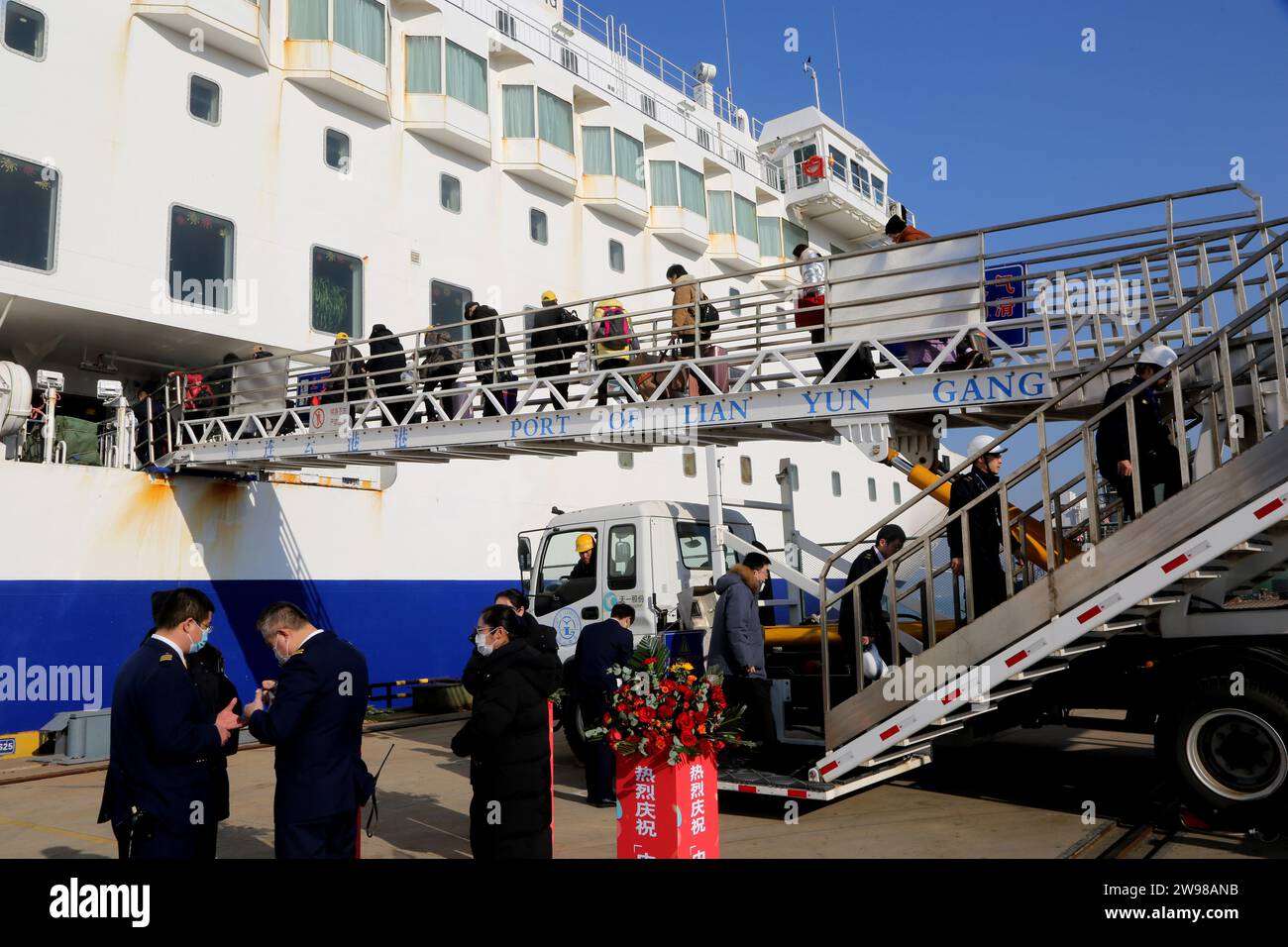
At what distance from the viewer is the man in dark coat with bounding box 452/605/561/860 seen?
537 centimetres

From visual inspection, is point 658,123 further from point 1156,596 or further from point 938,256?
point 1156,596

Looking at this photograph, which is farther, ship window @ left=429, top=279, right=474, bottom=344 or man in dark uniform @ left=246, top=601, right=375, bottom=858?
ship window @ left=429, top=279, right=474, bottom=344

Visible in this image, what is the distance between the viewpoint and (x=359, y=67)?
18359 mm

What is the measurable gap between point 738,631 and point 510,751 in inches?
131

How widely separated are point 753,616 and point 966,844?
247cm

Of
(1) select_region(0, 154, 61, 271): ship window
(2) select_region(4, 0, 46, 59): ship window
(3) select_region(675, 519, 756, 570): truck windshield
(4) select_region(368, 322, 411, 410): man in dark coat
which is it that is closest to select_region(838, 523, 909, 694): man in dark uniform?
(3) select_region(675, 519, 756, 570): truck windshield

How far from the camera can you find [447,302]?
20172mm

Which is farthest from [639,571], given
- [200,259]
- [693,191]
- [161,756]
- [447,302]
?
[693,191]

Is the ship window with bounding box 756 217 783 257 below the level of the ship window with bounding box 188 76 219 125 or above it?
above

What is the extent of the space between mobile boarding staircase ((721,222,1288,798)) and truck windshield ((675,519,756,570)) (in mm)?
2683

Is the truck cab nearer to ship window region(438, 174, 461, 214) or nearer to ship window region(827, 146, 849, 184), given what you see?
ship window region(438, 174, 461, 214)

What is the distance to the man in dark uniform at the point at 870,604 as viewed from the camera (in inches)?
332

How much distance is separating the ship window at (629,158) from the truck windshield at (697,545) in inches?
612

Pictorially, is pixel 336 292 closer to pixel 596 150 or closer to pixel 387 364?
pixel 387 364
